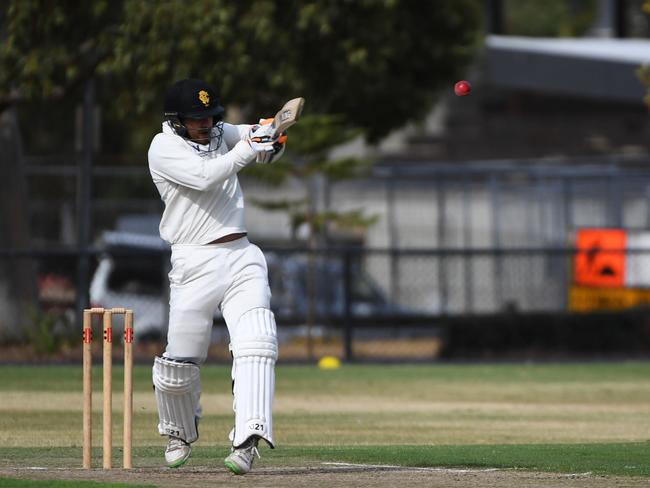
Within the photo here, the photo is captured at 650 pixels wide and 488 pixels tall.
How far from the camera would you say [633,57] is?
94.5 ft

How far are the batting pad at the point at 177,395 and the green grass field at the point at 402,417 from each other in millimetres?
429

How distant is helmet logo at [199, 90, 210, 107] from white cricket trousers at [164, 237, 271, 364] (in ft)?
2.51

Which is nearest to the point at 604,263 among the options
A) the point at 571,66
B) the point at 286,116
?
the point at 571,66

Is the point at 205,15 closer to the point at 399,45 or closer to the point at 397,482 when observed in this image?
the point at 399,45

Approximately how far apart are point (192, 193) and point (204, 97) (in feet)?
1.69

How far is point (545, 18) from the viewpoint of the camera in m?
55.7

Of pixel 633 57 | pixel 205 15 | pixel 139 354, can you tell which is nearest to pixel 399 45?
pixel 205 15

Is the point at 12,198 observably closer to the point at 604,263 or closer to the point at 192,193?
the point at 604,263

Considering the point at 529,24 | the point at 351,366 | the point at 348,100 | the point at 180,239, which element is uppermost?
the point at 529,24

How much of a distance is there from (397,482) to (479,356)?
12276 millimetres

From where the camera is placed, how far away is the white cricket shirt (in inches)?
308

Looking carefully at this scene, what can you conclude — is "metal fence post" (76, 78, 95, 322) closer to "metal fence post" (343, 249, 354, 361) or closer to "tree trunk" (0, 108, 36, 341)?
"tree trunk" (0, 108, 36, 341)

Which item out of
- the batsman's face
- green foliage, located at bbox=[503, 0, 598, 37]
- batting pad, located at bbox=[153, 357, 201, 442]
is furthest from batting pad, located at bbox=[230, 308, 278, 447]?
green foliage, located at bbox=[503, 0, 598, 37]

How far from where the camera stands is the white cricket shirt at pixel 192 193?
7.82 meters
